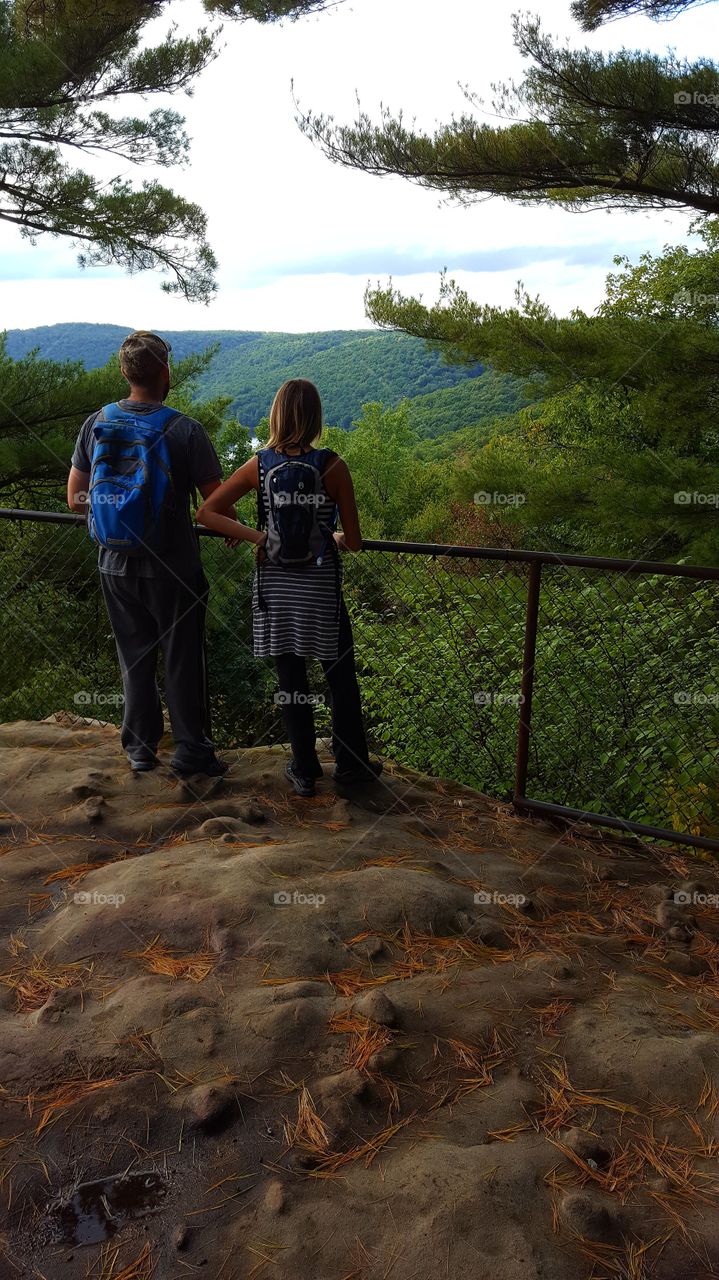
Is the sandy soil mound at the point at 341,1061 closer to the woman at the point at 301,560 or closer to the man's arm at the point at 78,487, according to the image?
the woman at the point at 301,560

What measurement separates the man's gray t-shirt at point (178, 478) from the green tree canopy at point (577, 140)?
8503 millimetres

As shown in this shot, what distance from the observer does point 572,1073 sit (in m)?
2.04

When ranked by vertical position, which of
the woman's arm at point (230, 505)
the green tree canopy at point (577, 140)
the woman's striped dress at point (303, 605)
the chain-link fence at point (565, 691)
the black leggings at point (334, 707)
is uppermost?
the green tree canopy at point (577, 140)

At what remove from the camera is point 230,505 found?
339cm

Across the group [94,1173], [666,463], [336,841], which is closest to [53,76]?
[666,463]

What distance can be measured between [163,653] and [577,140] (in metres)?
9.24

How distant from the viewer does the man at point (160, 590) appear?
3.33 metres

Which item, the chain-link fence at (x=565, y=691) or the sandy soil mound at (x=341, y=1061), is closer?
the sandy soil mound at (x=341, y=1061)

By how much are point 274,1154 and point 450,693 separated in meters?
5.96

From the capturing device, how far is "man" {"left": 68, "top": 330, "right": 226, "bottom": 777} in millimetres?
3330

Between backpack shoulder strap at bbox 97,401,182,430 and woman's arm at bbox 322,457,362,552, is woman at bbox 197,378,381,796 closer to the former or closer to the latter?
woman's arm at bbox 322,457,362,552

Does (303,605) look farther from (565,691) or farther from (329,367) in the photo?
(329,367)

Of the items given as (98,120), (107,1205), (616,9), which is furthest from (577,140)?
(107,1205)

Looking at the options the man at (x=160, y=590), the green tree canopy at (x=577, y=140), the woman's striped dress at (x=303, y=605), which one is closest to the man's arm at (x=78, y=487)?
the man at (x=160, y=590)
